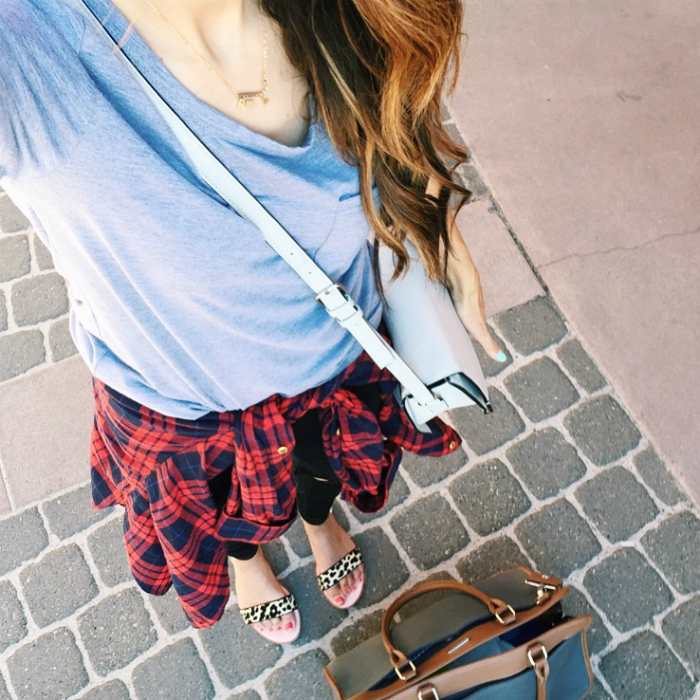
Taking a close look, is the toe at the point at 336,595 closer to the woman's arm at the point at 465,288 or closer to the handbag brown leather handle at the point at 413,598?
the handbag brown leather handle at the point at 413,598

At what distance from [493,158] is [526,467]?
1.64 m

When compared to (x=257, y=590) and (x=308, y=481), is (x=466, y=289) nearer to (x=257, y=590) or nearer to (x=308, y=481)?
(x=308, y=481)

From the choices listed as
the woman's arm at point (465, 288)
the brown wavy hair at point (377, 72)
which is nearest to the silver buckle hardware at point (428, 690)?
the woman's arm at point (465, 288)

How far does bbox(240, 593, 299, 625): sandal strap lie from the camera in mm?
2293

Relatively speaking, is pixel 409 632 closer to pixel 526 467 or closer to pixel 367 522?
pixel 367 522

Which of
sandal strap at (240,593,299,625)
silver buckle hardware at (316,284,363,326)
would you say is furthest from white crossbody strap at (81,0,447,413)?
sandal strap at (240,593,299,625)

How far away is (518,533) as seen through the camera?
8.34 ft

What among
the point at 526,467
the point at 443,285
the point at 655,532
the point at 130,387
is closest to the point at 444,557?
the point at 526,467

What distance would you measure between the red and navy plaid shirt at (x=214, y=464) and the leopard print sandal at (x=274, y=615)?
1.54ft

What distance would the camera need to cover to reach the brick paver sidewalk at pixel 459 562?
229 centimetres

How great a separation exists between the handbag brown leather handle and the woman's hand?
75 cm

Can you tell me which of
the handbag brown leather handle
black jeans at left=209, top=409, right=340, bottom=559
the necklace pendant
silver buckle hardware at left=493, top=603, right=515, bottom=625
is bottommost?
the handbag brown leather handle

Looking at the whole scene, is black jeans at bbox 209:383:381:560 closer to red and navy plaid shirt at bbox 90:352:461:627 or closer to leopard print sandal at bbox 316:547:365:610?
red and navy plaid shirt at bbox 90:352:461:627

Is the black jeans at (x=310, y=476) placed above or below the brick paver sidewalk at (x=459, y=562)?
above
